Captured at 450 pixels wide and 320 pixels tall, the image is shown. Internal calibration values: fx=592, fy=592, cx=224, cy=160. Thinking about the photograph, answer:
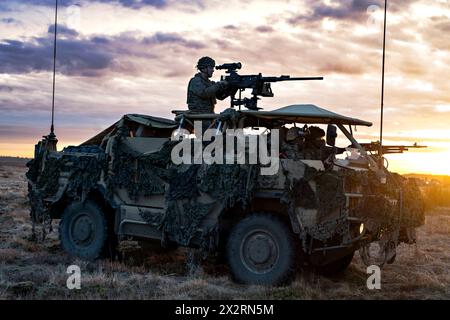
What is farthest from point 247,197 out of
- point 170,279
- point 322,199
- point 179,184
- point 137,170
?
point 137,170

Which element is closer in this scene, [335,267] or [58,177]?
[335,267]

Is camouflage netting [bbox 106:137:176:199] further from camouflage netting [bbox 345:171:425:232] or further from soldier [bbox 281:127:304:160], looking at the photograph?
camouflage netting [bbox 345:171:425:232]

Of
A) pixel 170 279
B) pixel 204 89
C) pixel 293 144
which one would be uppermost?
pixel 204 89

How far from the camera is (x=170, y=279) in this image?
8.76m

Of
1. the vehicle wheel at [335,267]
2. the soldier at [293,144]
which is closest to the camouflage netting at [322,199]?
the soldier at [293,144]

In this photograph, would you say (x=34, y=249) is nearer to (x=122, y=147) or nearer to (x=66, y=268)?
(x=66, y=268)

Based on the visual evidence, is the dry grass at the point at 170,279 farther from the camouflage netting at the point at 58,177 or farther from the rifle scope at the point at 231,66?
the rifle scope at the point at 231,66

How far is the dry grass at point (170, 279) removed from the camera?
25.4 ft

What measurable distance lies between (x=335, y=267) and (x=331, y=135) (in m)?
2.35

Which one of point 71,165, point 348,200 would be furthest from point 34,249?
point 348,200

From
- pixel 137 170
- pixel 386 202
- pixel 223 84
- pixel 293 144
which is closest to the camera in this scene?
pixel 386 202

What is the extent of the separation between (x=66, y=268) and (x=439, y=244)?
9.01m

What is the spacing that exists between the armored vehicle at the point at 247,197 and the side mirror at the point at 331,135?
17mm

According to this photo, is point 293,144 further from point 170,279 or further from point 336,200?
point 170,279
